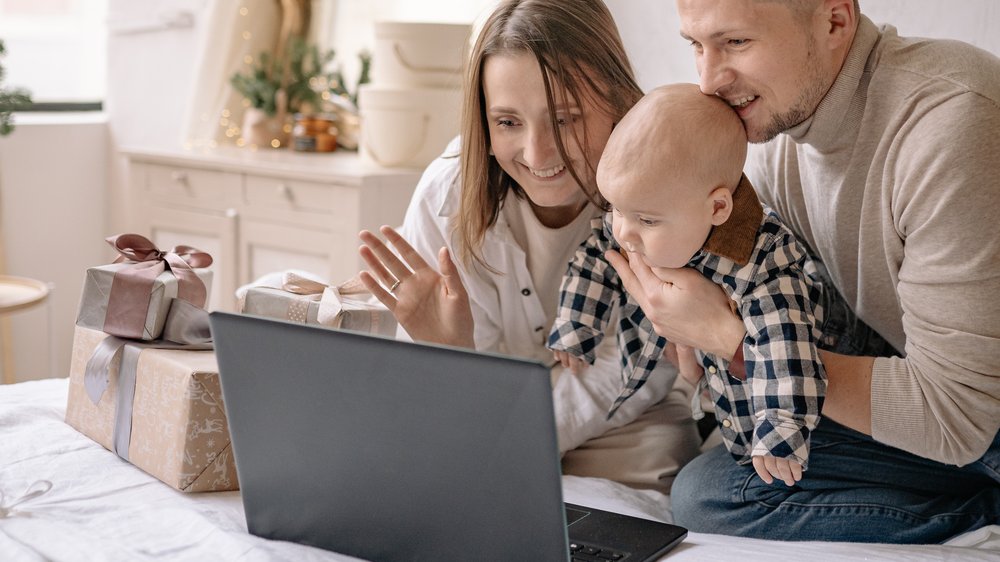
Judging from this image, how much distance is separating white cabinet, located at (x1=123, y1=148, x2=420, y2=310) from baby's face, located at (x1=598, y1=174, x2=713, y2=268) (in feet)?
4.38

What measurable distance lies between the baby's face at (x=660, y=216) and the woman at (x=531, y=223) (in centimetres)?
20

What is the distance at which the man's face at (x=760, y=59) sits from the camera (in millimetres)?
1312

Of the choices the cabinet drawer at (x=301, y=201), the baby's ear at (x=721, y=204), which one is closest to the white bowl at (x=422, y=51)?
the cabinet drawer at (x=301, y=201)

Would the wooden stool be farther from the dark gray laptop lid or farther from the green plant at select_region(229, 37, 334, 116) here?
the dark gray laptop lid

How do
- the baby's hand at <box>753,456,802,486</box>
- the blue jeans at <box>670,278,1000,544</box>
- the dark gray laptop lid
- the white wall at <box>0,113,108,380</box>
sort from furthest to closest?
the white wall at <box>0,113,108,380</box>, the blue jeans at <box>670,278,1000,544</box>, the baby's hand at <box>753,456,802,486</box>, the dark gray laptop lid

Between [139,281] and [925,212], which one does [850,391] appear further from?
[139,281]

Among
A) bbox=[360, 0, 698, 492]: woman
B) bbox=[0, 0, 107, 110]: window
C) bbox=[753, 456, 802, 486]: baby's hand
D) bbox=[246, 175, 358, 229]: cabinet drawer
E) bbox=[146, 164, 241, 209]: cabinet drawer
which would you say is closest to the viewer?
bbox=[753, 456, 802, 486]: baby's hand

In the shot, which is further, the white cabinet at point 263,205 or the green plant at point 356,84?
the green plant at point 356,84

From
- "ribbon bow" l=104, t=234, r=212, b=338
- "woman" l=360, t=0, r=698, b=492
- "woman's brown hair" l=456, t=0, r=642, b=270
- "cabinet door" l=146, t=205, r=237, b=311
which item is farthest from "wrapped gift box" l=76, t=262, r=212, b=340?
"cabinet door" l=146, t=205, r=237, b=311

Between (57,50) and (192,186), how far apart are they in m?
1.22

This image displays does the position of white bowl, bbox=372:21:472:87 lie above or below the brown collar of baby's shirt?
above

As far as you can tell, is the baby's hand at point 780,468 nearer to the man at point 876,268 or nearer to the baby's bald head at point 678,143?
the man at point 876,268

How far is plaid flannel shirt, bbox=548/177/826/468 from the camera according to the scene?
4.30 feet

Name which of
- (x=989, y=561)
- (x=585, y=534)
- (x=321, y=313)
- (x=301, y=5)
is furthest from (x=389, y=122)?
(x=989, y=561)
